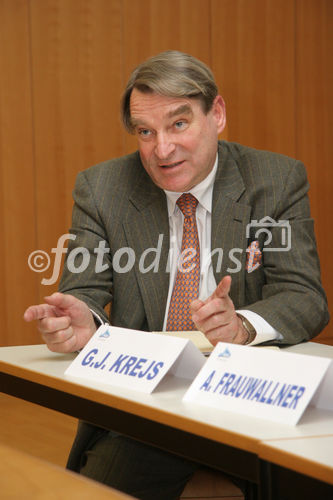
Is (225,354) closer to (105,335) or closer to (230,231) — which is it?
(105,335)

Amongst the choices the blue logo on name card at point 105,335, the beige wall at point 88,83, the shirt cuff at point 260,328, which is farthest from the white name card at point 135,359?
the beige wall at point 88,83

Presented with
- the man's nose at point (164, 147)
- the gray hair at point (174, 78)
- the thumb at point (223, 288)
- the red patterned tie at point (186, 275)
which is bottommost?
the red patterned tie at point (186, 275)

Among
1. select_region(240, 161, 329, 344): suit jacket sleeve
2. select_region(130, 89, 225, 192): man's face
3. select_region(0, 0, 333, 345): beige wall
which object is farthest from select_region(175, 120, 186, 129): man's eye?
select_region(0, 0, 333, 345): beige wall

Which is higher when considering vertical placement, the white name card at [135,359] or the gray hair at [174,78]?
the gray hair at [174,78]

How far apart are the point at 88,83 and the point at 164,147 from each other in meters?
2.54

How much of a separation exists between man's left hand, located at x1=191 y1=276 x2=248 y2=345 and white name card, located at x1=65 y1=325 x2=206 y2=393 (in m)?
0.20

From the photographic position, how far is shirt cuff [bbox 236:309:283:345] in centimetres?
161

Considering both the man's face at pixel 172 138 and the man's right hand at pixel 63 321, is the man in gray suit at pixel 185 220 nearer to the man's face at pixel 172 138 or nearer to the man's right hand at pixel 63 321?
the man's face at pixel 172 138

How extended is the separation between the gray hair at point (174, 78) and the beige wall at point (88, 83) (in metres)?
2.32

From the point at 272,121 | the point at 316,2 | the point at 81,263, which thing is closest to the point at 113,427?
the point at 81,263

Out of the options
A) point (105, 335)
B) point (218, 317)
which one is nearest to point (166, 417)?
point (105, 335)

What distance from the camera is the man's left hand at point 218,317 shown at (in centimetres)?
145

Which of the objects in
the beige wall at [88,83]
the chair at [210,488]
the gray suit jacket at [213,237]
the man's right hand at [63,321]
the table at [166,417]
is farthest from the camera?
the beige wall at [88,83]

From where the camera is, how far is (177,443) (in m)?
1.03
